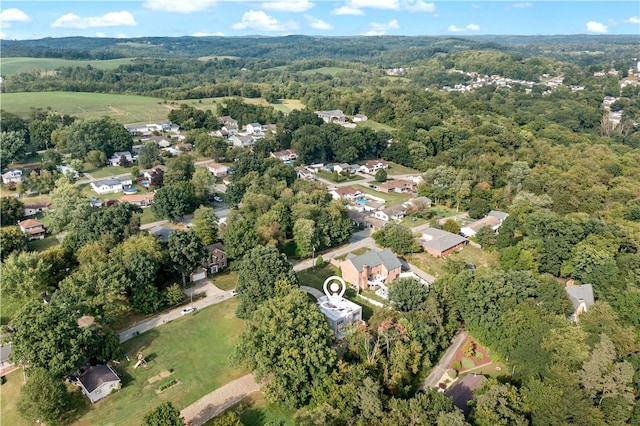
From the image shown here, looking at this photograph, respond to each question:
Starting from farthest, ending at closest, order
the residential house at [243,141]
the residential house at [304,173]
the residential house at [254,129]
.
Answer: the residential house at [254,129]
the residential house at [243,141]
the residential house at [304,173]

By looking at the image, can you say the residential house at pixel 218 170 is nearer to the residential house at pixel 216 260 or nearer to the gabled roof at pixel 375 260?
the residential house at pixel 216 260

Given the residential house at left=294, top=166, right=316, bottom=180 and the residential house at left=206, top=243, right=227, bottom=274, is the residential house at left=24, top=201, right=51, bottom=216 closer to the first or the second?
the residential house at left=206, top=243, right=227, bottom=274

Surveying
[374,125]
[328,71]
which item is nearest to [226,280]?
[374,125]

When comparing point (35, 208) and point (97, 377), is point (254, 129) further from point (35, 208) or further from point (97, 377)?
point (97, 377)

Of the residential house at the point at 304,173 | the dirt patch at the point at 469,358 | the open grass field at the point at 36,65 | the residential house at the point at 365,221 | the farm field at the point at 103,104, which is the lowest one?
the dirt patch at the point at 469,358

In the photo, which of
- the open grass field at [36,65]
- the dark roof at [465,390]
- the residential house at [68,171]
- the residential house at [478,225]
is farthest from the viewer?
the open grass field at [36,65]

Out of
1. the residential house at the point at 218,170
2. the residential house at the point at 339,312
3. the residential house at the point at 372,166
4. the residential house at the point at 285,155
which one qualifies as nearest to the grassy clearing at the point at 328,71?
the residential house at the point at 285,155
